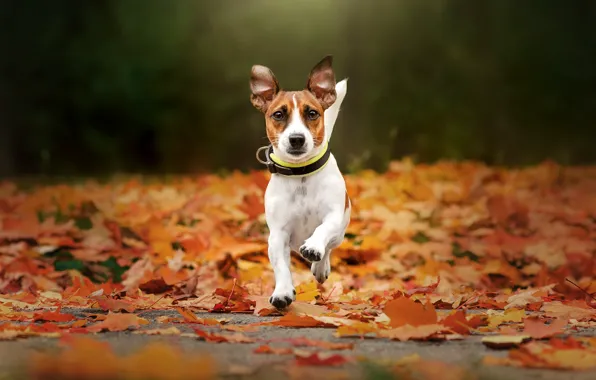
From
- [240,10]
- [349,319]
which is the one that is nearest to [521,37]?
[240,10]

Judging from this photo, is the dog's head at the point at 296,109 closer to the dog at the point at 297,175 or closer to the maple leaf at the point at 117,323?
the dog at the point at 297,175

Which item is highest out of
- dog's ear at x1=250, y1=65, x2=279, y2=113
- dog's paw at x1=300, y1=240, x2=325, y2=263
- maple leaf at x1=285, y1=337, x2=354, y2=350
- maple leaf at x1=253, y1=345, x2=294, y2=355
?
dog's ear at x1=250, y1=65, x2=279, y2=113

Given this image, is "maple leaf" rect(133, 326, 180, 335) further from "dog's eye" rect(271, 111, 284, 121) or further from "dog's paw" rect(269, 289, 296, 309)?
"dog's eye" rect(271, 111, 284, 121)

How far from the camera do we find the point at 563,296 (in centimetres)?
389

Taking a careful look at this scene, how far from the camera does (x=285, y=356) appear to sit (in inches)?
88.4

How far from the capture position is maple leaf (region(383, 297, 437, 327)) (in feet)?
8.33

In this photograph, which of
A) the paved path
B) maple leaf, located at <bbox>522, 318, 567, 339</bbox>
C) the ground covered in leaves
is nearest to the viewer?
the paved path

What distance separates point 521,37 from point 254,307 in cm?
838

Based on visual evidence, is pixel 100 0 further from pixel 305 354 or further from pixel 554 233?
pixel 305 354

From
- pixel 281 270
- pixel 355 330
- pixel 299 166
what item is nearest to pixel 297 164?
pixel 299 166

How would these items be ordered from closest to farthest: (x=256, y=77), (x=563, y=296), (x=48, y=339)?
(x=48, y=339)
(x=256, y=77)
(x=563, y=296)

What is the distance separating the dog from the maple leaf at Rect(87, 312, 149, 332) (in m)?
0.60

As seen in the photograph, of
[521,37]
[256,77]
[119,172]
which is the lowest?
[119,172]

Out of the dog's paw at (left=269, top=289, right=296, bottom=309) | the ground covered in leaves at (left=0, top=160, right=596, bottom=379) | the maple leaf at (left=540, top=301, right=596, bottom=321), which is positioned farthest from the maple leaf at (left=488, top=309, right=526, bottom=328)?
the dog's paw at (left=269, top=289, right=296, bottom=309)
